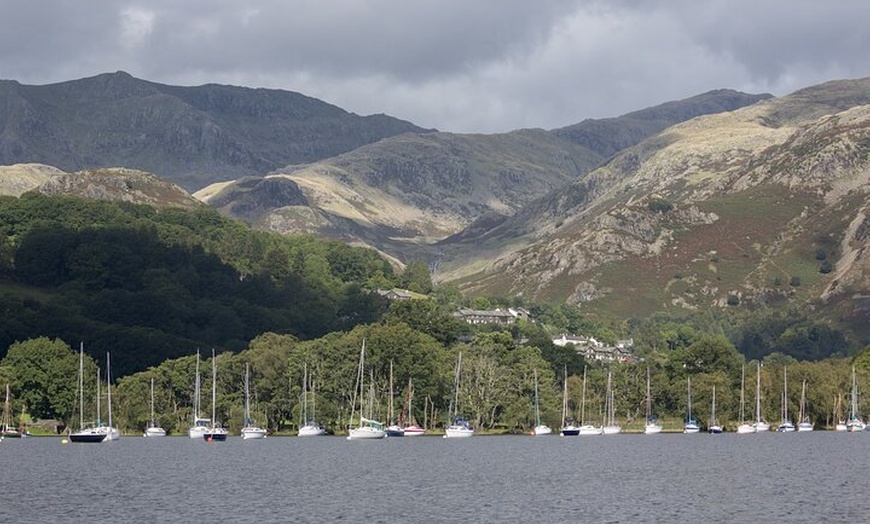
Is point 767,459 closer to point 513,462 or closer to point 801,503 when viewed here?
point 513,462

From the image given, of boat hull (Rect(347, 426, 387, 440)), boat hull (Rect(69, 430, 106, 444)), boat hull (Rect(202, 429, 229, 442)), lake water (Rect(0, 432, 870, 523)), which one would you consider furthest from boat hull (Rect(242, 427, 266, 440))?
boat hull (Rect(69, 430, 106, 444))

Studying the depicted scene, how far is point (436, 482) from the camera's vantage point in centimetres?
11712

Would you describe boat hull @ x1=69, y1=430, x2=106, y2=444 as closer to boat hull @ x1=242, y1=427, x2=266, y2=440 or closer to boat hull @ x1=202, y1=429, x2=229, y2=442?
boat hull @ x1=202, y1=429, x2=229, y2=442

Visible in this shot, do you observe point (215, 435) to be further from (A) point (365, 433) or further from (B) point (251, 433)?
(A) point (365, 433)

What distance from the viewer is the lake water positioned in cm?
9200

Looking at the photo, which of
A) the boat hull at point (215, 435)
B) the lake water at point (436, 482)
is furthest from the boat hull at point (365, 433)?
the boat hull at point (215, 435)

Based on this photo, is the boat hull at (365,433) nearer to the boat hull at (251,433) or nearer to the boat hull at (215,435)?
the boat hull at (251,433)

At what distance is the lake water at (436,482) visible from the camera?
92.0 metres

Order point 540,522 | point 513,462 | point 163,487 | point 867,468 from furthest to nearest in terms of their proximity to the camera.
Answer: point 513,462, point 867,468, point 163,487, point 540,522

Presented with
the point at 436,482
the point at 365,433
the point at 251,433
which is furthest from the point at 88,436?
the point at 436,482

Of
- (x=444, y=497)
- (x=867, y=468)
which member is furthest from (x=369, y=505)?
(x=867, y=468)

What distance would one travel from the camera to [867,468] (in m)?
133

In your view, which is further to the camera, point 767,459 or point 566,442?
point 566,442

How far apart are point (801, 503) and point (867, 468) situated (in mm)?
38823
